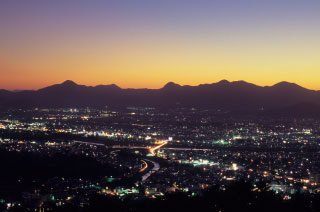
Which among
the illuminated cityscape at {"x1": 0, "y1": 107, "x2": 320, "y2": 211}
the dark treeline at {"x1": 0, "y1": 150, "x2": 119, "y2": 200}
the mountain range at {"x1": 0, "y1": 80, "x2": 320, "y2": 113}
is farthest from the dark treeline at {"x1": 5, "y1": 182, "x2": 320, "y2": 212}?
the mountain range at {"x1": 0, "y1": 80, "x2": 320, "y2": 113}

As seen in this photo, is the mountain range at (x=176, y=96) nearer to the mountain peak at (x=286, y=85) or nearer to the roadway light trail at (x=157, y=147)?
the mountain peak at (x=286, y=85)

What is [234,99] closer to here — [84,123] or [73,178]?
[84,123]

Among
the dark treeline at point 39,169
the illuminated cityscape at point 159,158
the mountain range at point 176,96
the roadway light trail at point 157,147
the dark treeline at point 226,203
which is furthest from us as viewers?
the mountain range at point 176,96

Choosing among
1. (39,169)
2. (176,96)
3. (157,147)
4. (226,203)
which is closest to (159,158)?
(157,147)

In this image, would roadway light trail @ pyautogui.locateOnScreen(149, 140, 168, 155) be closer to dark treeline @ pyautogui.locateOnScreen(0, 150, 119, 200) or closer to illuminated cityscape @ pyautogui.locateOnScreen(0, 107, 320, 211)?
illuminated cityscape @ pyautogui.locateOnScreen(0, 107, 320, 211)

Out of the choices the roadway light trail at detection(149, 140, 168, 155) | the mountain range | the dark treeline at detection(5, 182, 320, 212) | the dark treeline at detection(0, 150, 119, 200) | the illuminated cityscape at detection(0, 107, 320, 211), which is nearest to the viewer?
the dark treeline at detection(5, 182, 320, 212)

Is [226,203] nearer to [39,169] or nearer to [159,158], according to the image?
[39,169]

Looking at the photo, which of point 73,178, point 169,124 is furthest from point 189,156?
point 169,124

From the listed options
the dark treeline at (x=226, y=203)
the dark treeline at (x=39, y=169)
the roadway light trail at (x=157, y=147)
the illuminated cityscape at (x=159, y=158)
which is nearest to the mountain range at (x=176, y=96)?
the illuminated cityscape at (x=159, y=158)

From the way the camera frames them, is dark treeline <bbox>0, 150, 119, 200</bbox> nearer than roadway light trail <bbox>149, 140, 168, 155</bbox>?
Yes
